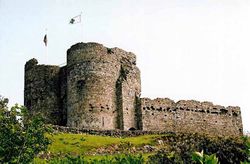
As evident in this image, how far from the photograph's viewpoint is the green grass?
3609cm

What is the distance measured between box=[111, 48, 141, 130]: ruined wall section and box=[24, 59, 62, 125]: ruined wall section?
695 cm

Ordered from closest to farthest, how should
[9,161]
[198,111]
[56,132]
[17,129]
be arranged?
[9,161] → [17,129] → [56,132] → [198,111]

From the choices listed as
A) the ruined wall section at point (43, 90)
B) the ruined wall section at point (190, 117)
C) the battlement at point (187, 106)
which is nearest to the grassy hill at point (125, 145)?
the ruined wall section at point (190, 117)

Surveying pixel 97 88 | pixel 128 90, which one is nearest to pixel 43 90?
pixel 97 88

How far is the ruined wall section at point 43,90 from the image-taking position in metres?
55.0

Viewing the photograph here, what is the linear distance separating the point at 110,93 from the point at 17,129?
101 ft

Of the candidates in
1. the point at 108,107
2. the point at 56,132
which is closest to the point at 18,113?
the point at 56,132

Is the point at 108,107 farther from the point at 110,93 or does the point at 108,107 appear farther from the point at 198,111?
the point at 198,111

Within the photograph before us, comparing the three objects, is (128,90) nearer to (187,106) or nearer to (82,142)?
(187,106)

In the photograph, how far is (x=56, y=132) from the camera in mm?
40938

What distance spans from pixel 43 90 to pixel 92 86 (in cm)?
750

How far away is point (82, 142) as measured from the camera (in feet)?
127

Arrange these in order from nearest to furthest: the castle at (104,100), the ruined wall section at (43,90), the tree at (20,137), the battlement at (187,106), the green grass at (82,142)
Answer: the tree at (20,137) → the green grass at (82,142) → the castle at (104,100) → the battlement at (187,106) → the ruined wall section at (43,90)

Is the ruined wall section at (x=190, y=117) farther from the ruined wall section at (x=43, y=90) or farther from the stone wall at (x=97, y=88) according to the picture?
the ruined wall section at (x=43, y=90)
